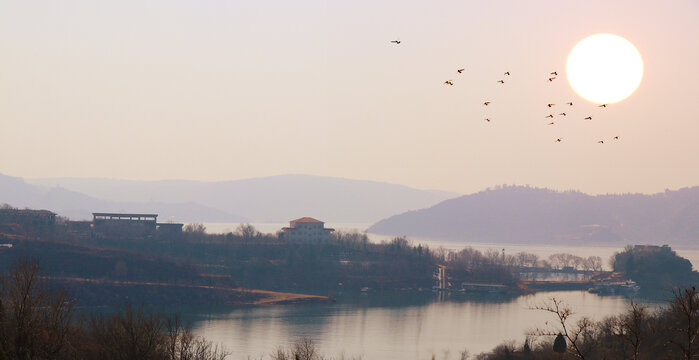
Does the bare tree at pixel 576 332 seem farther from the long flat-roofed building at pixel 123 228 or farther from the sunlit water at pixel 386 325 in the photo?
the long flat-roofed building at pixel 123 228

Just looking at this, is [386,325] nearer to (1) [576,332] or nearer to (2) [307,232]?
(1) [576,332]

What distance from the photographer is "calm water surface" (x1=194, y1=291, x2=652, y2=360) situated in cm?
4934

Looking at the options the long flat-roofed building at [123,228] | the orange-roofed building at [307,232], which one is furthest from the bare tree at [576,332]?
the long flat-roofed building at [123,228]

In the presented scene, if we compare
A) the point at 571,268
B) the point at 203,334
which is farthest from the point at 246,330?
the point at 571,268

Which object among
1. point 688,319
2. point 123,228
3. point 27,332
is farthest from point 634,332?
point 123,228

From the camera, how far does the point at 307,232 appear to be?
112250mm

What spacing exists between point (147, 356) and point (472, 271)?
78979 millimetres

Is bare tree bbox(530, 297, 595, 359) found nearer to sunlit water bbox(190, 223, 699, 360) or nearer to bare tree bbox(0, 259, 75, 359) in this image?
sunlit water bbox(190, 223, 699, 360)

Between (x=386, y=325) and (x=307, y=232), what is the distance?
52.1 meters

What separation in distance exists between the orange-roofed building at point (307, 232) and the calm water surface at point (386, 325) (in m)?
27.0

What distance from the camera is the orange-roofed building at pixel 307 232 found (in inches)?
4363

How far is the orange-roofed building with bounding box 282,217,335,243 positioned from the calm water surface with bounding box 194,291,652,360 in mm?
26996

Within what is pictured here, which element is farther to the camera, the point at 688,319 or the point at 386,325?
the point at 386,325

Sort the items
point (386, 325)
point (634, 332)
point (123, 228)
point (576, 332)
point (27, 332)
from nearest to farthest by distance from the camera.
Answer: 1. point (634, 332)
2. point (27, 332)
3. point (576, 332)
4. point (386, 325)
5. point (123, 228)
